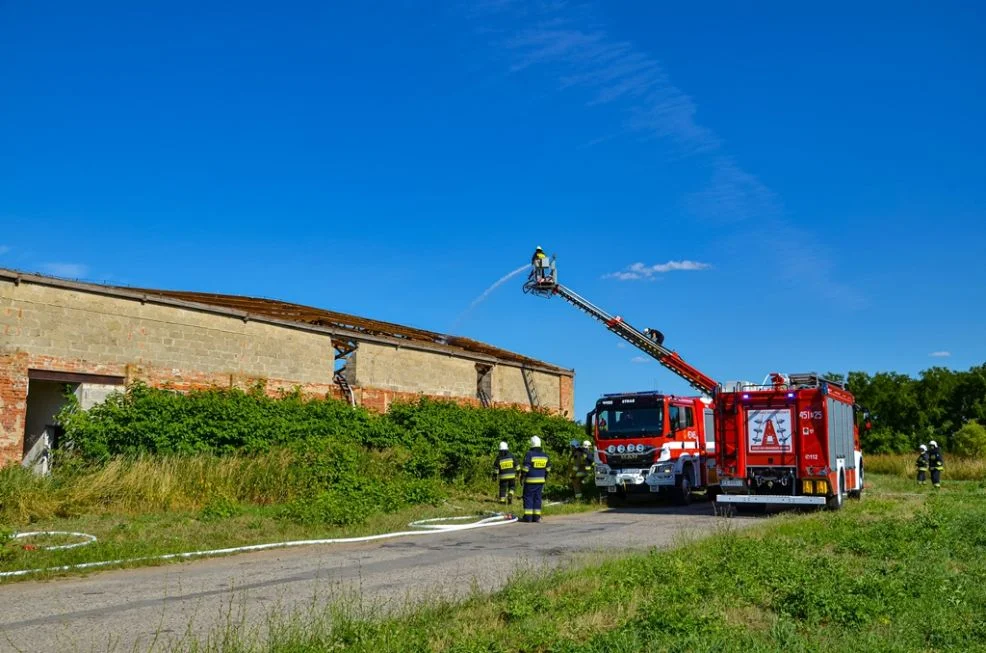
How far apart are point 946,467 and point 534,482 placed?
76.6ft

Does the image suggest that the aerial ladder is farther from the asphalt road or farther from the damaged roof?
the asphalt road

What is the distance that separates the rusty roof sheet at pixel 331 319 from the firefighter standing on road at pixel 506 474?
26.5 ft

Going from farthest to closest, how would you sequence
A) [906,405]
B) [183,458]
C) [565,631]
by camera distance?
[906,405] < [183,458] < [565,631]

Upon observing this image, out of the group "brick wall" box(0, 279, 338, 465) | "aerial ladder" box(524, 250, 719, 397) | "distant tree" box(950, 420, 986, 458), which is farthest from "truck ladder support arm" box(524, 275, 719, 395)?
"distant tree" box(950, 420, 986, 458)

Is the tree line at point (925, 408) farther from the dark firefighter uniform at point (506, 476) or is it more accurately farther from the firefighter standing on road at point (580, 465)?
the dark firefighter uniform at point (506, 476)

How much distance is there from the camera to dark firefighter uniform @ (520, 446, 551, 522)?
56.6 ft

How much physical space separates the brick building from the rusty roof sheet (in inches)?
3.1

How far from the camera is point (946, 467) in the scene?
3309cm

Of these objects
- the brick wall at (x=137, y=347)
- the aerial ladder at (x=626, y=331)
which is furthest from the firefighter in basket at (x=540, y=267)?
the brick wall at (x=137, y=347)

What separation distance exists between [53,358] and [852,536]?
53.8 ft

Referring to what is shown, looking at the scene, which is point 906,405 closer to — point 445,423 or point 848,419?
point 848,419

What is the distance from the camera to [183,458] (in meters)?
18.0

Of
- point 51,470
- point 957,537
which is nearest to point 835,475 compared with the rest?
point 957,537

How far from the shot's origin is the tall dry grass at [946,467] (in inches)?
1243
